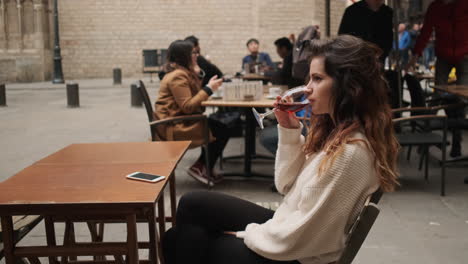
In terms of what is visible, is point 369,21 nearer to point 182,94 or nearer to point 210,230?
point 182,94

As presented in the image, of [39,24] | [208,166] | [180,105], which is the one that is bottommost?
[208,166]

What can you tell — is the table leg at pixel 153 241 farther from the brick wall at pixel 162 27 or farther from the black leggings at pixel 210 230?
the brick wall at pixel 162 27

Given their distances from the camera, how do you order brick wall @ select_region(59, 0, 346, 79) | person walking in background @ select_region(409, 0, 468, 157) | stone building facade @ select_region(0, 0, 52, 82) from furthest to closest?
brick wall @ select_region(59, 0, 346, 79) < stone building facade @ select_region(0, 0, 52, 82) < person walking in background @ select_region(409, 0, 468, 157)

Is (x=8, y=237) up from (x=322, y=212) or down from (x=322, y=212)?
down

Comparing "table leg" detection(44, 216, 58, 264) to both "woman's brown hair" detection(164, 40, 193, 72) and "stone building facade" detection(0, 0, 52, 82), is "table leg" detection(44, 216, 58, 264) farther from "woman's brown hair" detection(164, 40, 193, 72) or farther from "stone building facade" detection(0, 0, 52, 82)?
"stone building facade" detection(0, 0, 52, 82)

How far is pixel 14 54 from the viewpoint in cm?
1948

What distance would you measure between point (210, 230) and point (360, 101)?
782mm

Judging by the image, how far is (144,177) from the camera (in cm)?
212

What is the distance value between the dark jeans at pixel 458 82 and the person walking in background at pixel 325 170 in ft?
13.8

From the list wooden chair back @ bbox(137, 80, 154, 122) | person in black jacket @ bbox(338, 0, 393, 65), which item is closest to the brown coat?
wooden chair back @ bbox(137, 80, 154, 122)

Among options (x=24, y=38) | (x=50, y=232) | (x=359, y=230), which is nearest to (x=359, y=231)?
(x=359, y=230)

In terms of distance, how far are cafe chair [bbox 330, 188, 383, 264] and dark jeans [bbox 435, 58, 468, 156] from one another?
448 centimetres

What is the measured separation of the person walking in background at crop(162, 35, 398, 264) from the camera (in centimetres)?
173

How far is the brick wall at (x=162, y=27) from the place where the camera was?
68.9ft
